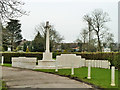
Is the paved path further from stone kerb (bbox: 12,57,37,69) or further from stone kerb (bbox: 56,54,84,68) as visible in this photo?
stone kerb (bbox: 56,54,84,68)

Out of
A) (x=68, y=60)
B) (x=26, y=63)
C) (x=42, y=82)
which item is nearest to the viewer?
(x=42, y=82)

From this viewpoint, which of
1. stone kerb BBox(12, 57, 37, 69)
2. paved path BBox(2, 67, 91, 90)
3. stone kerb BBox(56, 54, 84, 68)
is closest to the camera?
paved path BBox(2, 67, 91, 90)

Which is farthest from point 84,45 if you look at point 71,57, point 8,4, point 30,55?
point 8,4

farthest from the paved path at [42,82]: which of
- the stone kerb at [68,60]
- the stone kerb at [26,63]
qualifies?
the stone kerb at [68,60]

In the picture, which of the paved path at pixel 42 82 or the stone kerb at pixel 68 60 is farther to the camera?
the stone kerb at pixel 68 60

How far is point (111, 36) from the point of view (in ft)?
121

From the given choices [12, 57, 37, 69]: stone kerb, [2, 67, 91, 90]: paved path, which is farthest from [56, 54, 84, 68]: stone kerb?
[2, 67, 91, 90]: paved path

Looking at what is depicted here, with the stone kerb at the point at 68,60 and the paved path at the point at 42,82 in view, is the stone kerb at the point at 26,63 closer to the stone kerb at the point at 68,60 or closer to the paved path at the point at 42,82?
the stone kerb at the point at 68,60

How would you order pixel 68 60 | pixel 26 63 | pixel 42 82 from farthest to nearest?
pixel 68 60
pixel 26 63
pixel 42 82

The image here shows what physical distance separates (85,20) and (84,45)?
33.9 feet

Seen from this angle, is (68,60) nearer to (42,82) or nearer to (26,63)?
(26,63)

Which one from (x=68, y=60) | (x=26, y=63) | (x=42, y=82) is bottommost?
(x=42, y=82)

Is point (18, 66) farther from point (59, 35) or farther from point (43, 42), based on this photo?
point (59, 35)

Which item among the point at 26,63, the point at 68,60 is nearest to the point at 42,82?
the point at 26,63
